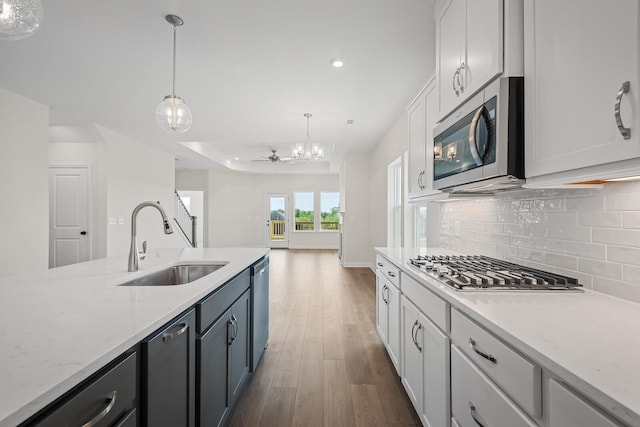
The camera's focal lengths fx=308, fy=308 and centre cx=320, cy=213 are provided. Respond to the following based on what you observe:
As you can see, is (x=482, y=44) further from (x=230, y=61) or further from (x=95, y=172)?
(x=95, y=172)

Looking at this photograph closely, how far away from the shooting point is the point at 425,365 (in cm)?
164

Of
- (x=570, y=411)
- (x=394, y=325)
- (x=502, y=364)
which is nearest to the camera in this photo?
(x=570, y=411)

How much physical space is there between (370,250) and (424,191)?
496 cm

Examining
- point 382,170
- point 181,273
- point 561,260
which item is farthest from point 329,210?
point 561,260

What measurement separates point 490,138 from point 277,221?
1006 centimetres

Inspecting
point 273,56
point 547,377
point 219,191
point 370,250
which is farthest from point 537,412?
point 219,191

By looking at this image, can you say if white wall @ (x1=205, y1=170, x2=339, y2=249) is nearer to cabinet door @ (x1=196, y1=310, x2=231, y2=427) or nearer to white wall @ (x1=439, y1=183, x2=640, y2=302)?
white wall @ (x1=439, y1=183, x2=640, y2=302)

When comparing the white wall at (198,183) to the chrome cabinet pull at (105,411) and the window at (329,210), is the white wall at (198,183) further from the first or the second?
the chrome cabinet pull at (105,411)

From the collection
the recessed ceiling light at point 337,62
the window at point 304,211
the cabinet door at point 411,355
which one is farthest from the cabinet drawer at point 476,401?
the window at point 304,211

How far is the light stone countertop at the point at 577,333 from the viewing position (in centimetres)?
63

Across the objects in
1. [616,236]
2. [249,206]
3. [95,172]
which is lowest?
[616,236]

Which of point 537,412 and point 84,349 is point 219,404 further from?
point 537,412

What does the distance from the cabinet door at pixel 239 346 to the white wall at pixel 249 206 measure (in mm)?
8745

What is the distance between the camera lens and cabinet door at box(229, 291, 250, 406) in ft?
5.87
